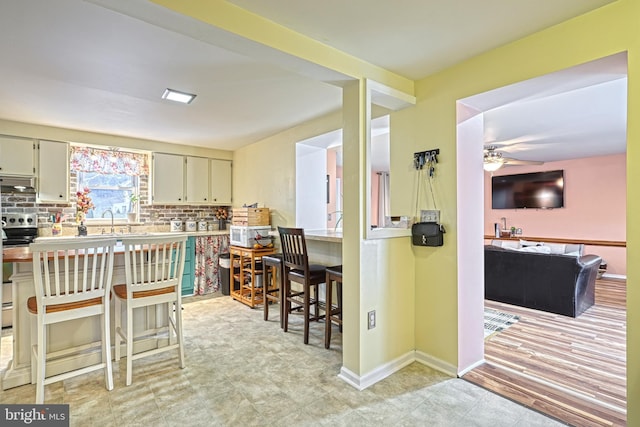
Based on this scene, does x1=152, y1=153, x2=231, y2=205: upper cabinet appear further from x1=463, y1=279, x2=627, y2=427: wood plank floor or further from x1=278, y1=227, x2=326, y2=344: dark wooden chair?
x1=463, y1=279, x2=627, y2=427: wood plank floor

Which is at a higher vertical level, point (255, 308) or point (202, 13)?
point (202, 13)

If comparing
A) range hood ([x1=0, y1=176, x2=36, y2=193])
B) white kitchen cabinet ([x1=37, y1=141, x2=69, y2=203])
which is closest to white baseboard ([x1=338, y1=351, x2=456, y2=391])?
white kitchen cabinet ([x1=37, y1=141, x2=69, y2=203])

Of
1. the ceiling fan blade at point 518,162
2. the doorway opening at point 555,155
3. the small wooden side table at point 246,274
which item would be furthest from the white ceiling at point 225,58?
the ceiling fan blade at point 518,162

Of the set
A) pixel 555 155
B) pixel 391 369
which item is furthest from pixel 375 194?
pixel 391 369

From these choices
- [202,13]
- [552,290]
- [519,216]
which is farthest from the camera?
[519,216]

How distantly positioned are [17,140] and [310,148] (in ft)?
11.7

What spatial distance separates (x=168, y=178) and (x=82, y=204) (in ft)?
3.81

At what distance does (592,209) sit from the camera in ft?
20.6

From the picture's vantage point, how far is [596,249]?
20.7ft

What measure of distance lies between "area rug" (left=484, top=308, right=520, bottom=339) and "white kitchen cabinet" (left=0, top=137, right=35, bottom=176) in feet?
18.2

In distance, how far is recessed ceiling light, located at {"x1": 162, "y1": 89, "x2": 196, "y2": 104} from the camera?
9.48 ft

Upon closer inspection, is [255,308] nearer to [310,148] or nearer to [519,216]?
[310,148]

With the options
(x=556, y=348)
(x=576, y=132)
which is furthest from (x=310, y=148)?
(x=576, y=132)

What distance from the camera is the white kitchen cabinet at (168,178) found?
4844 millimetres
